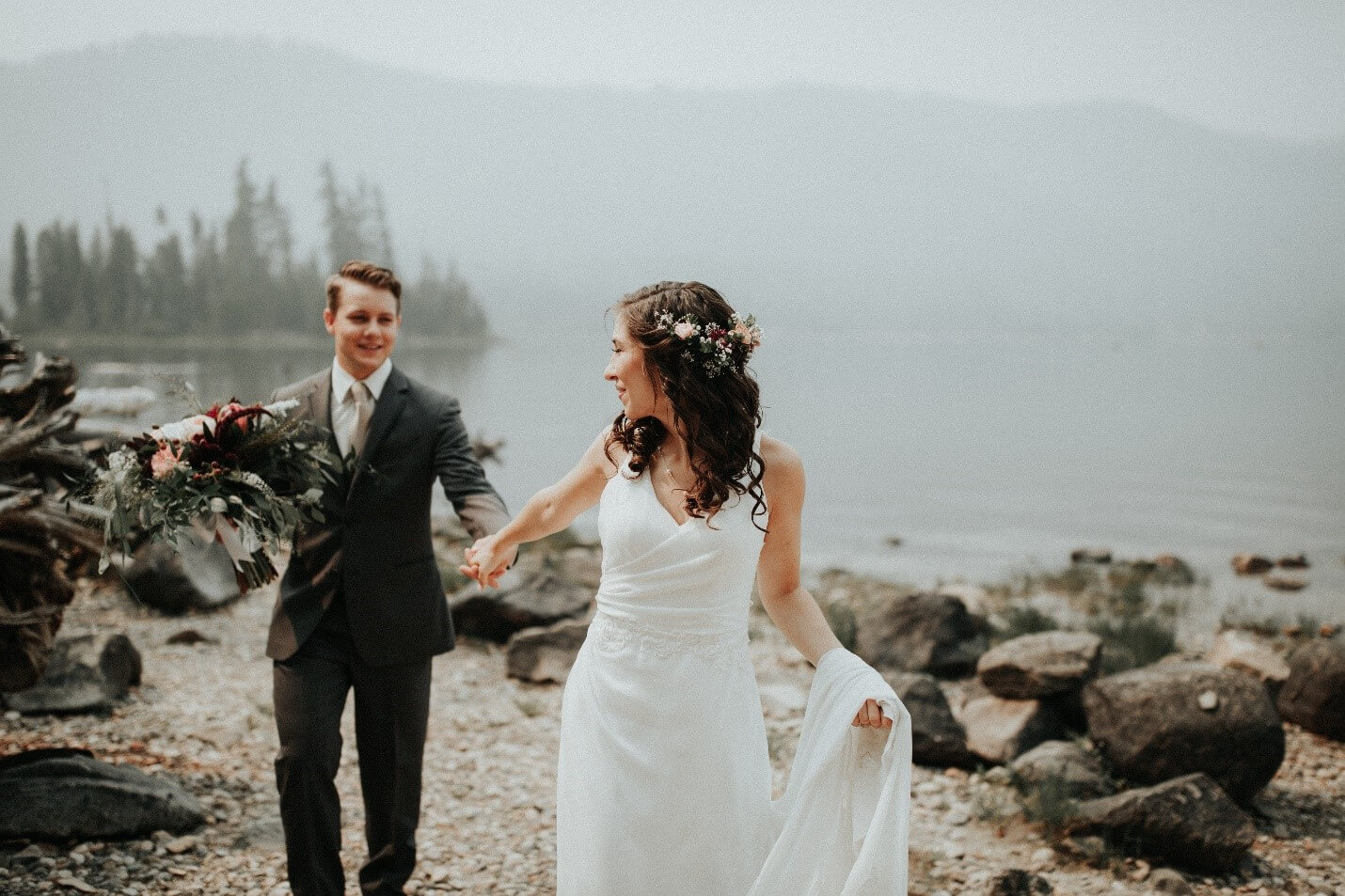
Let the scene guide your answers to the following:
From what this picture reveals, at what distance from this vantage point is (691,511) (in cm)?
287

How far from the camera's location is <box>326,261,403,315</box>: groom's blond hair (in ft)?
12.4

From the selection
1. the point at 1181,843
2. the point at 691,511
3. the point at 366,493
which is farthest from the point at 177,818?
the point at 1181,843

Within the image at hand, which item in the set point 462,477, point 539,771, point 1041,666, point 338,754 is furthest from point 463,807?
point 1041,666

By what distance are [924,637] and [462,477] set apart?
4942mm

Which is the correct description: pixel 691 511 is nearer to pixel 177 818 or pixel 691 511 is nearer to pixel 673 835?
pixel 673 835

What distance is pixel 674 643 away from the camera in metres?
2.88

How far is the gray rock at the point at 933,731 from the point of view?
5.94 metres

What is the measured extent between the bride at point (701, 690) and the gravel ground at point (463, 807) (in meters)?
1.88

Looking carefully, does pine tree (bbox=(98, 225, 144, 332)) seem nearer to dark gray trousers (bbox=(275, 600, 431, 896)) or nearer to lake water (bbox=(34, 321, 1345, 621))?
lake water (bbox=(34, 321, 1345, 621))

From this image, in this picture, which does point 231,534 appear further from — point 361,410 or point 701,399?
point 701,399

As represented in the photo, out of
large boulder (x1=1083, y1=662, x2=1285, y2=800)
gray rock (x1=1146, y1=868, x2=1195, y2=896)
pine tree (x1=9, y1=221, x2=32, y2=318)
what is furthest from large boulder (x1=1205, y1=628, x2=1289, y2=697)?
pine tree (x1=9, y1=221, x2=32, y2=318)

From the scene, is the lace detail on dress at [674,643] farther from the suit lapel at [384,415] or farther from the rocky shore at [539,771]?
the rocky shore at [539,771]

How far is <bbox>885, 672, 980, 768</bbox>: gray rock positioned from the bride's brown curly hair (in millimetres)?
3481

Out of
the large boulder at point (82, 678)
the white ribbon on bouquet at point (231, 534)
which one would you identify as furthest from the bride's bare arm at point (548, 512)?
the large boulder at point (82, 678)
